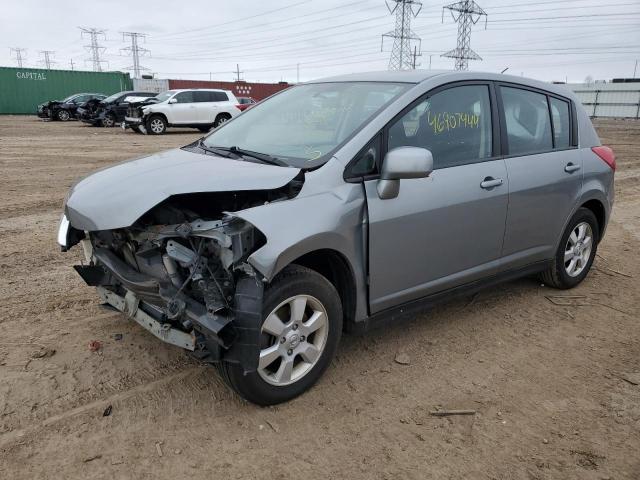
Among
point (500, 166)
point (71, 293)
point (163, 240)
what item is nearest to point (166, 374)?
point (163, 240)

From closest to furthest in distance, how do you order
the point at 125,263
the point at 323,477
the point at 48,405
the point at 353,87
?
the point at 323,477
the point at 48,405
the point at 125,263
the point at 353,87

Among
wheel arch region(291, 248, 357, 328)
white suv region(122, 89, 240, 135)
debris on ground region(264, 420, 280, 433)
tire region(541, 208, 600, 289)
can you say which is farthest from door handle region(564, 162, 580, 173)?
white suv region(122, 89, 240, 135)

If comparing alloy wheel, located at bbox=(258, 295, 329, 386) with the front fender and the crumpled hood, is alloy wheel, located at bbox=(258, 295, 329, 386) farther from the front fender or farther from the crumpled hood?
the crumpled hood

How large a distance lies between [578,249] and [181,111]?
18.4 metres

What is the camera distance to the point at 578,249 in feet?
15.7

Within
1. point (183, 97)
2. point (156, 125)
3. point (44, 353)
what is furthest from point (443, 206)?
point (183, 97)

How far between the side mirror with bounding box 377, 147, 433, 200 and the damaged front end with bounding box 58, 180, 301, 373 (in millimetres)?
530

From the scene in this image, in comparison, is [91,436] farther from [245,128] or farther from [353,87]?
[353,87]

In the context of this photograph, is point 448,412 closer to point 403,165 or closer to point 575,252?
point 403,165

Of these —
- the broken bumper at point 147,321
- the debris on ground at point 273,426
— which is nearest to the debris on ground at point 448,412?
the debris on ground at point 273,426

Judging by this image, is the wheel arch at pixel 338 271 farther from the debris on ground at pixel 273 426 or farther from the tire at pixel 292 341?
the debris on ground at pixel 273 426

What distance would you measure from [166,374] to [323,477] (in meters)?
1.28

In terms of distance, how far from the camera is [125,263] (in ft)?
10.5

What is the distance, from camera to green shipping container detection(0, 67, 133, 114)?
3378cm
